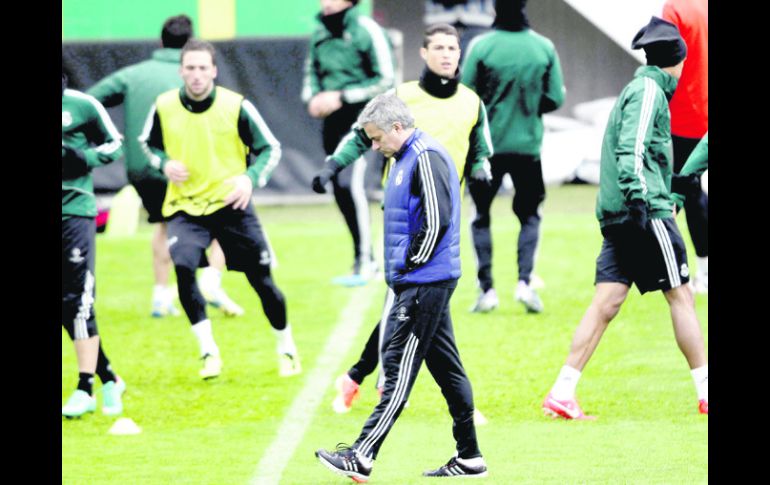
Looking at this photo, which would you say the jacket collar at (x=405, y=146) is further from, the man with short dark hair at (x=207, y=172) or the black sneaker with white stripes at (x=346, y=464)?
the man with short dark hair at (x=207, y=172)

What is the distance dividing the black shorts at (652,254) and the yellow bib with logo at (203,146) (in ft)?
7.93

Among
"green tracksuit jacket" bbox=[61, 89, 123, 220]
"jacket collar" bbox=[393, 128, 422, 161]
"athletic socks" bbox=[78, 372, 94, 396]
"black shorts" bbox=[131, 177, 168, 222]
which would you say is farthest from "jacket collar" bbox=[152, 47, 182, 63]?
"jacket collar" bbox=[393, 128, 422, 161]

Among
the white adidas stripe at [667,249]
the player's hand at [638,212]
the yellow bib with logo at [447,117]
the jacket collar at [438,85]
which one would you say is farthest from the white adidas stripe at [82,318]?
the white adidas stripe at [667,249]

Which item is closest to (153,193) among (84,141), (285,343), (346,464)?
(285,343)

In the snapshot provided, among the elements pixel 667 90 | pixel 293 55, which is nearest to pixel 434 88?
pixel 667 90

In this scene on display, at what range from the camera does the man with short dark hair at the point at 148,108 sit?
11.5 meters

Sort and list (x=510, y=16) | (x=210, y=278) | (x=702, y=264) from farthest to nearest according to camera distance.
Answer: (x=702, y=264) < (x=210, y=278) < (x=510, y=16)

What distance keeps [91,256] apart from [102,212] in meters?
2.19

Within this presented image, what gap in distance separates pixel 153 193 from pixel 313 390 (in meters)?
3.00

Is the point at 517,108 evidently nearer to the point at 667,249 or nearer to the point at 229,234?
the point at 229,234

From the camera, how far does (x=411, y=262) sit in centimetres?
692

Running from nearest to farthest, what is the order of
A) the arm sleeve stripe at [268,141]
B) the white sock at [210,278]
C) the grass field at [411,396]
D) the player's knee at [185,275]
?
1. the grass field at [411,396]
2. the player's knee at [185,275]
3. the arm sleeve stripe at [268,141]
4. the white sock at [210,278]

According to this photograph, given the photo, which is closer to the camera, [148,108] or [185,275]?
[185,275]
